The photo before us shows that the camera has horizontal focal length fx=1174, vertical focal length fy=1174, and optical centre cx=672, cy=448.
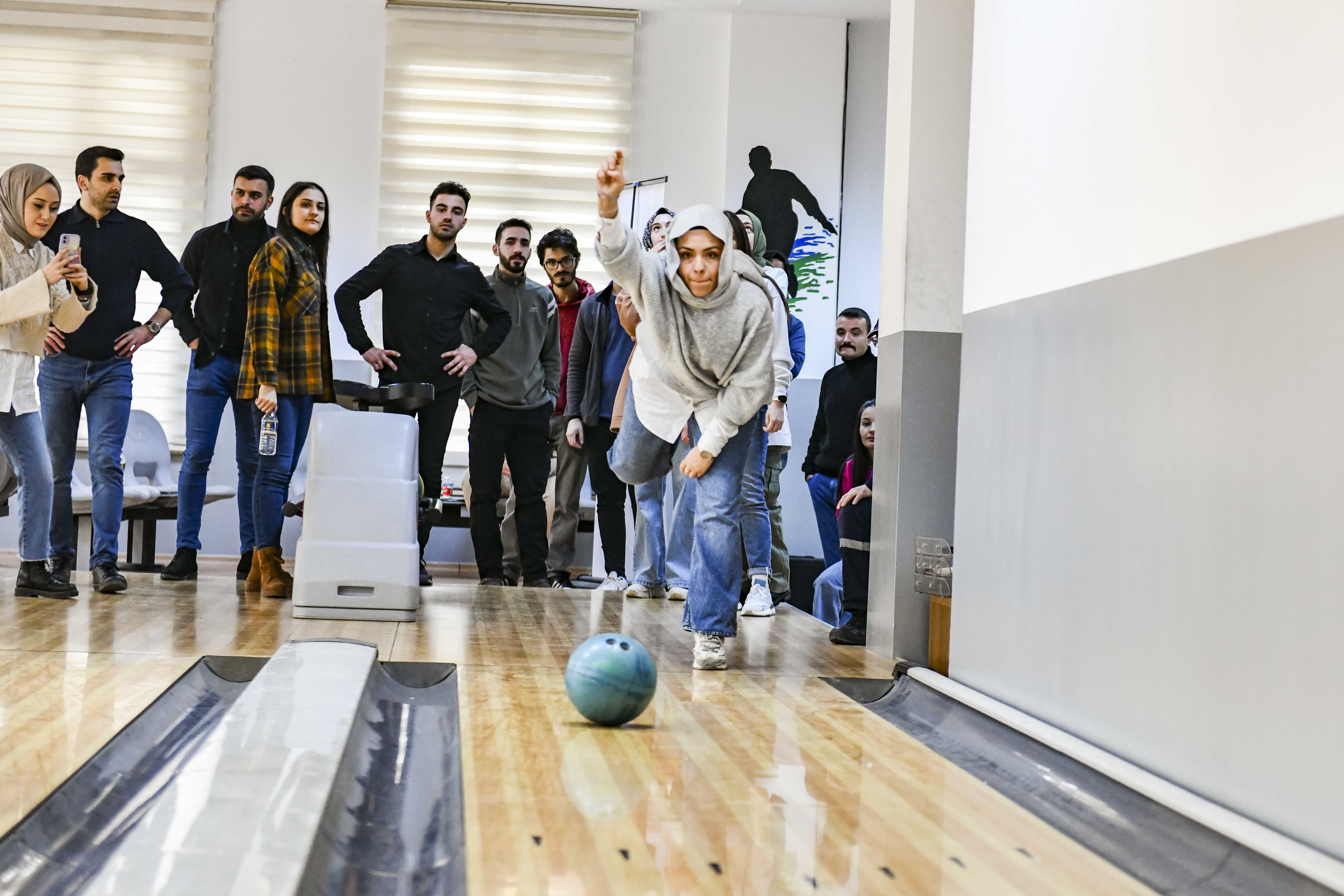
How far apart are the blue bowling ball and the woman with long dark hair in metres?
1.61

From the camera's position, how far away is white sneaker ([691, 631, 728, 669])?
3271 mm

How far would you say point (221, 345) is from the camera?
454 centimetres

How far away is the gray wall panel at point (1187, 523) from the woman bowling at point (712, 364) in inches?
26.9

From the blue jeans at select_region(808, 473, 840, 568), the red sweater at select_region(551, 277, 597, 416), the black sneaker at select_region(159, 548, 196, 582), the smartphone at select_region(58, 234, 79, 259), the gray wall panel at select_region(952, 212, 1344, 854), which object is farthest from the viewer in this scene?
the blue jeans at select_region(808, 473, 840, 568)

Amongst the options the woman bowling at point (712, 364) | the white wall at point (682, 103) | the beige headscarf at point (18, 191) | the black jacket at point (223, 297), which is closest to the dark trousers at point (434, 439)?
the black jacket at point (223, 297)

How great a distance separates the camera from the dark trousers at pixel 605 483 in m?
4.98

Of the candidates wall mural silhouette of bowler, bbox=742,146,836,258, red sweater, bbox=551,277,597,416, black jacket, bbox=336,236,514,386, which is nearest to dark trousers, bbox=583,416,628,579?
red sweater, bbox=551,277,597,416

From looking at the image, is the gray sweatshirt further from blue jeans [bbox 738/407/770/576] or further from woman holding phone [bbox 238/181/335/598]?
blue jeans [bbox 738/407/770/576]

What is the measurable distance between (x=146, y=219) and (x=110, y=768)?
603 centimetres

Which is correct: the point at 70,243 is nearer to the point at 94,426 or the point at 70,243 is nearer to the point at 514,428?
the point at 94,426

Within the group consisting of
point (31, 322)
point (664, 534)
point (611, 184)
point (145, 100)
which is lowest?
point (664, 534)

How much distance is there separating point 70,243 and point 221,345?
0.89 m

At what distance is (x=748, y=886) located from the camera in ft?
5.17

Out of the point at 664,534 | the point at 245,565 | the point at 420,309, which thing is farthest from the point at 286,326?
the point at 664,534
